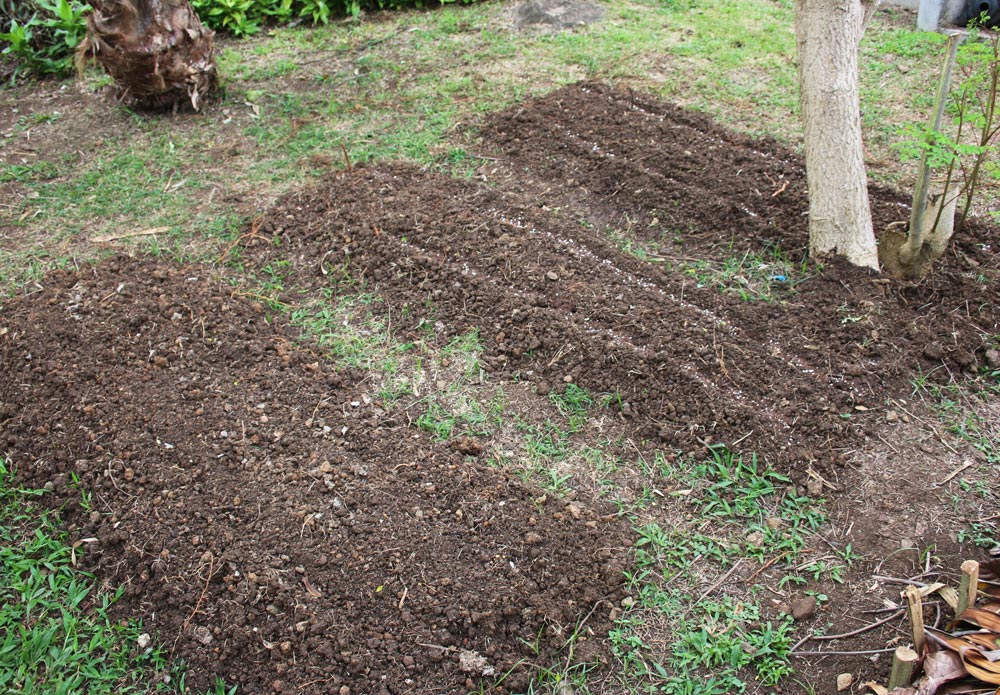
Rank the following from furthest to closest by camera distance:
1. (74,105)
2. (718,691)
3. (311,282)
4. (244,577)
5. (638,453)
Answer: (74,105), (311,282), (638,453), (244,577), (718,691)

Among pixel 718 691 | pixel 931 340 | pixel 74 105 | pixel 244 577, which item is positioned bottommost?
pixel 718 691

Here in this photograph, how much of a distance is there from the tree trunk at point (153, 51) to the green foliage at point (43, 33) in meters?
0.81

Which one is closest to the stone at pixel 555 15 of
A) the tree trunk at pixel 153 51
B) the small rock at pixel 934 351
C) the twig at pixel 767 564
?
the tree trunk at pixel 153 51

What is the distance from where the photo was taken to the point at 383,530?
8.69 feet

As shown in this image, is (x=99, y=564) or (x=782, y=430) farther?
(x=782, y=430)

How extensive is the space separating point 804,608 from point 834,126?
2113mm

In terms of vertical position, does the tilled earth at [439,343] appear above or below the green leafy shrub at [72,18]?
below

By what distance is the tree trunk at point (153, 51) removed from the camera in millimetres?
4969

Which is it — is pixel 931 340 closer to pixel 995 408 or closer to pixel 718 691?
pixel 995 408

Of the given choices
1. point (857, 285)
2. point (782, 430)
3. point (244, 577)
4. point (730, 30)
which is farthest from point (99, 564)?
point (730, 30)

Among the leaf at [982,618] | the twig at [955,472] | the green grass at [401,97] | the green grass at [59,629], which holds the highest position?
the green grass at [401,97]

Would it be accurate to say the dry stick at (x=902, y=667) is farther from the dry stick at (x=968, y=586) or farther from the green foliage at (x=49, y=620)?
the green foliage at (x=49, y=620)

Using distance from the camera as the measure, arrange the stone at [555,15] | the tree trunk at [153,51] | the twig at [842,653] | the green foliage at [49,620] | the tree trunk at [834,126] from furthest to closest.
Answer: the stone at [555,15] → the tree trunk at [153,51] → the tree trunk at [834,126] → the green foliage at [49,620] → the twig at [842,653]

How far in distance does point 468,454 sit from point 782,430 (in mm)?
1202
